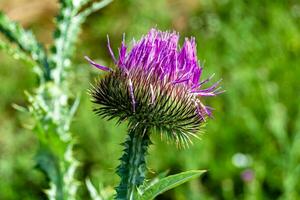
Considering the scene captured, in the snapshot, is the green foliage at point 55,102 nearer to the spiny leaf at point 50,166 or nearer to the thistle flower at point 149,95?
the spiny leaf at point 50,166

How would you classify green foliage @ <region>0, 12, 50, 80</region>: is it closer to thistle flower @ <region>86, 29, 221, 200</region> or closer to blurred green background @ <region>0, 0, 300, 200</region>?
thistle flower @ <region>86, 29, 221, 200</region>

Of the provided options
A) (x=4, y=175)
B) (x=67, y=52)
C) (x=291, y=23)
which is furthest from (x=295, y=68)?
(x=67, y=52)

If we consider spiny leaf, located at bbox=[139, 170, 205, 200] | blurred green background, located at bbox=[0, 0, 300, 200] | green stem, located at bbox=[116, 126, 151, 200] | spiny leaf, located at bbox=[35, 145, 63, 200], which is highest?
blurred green background, located at bbox=[0, 0, 300, 200]

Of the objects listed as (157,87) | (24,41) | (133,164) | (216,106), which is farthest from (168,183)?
(216,106)

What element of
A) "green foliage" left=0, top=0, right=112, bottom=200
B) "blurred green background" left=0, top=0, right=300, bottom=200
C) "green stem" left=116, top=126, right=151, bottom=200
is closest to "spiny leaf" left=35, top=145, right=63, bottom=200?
"green foliage" left=0, top=0, right=112, bottom=200

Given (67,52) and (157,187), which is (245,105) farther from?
(157,187)

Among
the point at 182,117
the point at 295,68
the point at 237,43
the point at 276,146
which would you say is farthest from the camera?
the point at 237,43

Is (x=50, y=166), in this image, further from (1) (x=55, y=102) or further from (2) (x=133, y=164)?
(2) (x=133, y=164)
